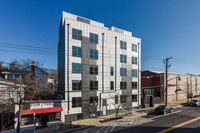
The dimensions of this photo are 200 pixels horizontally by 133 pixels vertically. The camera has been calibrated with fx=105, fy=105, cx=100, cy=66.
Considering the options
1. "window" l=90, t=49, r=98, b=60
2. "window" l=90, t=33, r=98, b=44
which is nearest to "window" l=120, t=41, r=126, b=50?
"window" l=90, t=33, r=98, b=44

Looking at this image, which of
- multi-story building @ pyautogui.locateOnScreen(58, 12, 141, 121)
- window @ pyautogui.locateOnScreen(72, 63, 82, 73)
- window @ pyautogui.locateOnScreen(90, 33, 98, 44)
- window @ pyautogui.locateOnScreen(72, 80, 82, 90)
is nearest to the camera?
multi-story building @ pyautogui.locateOnScreen(58, 12, 141, 121)

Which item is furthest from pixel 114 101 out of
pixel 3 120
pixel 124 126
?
pixel 3 120

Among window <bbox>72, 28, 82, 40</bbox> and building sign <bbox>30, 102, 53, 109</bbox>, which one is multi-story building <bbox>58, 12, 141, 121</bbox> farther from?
building sign <bbox>30, 102, 53, 109</bbox>

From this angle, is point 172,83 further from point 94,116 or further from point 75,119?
point 75,119

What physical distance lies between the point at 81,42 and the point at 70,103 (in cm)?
1170

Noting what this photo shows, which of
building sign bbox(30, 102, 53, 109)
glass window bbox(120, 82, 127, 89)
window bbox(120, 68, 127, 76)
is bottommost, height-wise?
building sign bbox(30, 102, 53, 109)

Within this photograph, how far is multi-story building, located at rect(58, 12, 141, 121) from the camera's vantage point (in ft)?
63.5

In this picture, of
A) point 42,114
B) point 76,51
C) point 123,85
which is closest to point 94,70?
point 76,51

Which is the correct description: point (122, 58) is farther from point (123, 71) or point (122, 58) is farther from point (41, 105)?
point (41, 105)

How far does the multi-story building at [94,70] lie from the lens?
19.3m

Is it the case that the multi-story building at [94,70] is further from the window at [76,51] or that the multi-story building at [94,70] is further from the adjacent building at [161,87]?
the adjacent building at [161,87]

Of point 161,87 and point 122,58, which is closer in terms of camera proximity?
point 122,58

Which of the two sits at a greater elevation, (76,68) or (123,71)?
(76,68)

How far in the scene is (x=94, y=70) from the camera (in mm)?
21922
